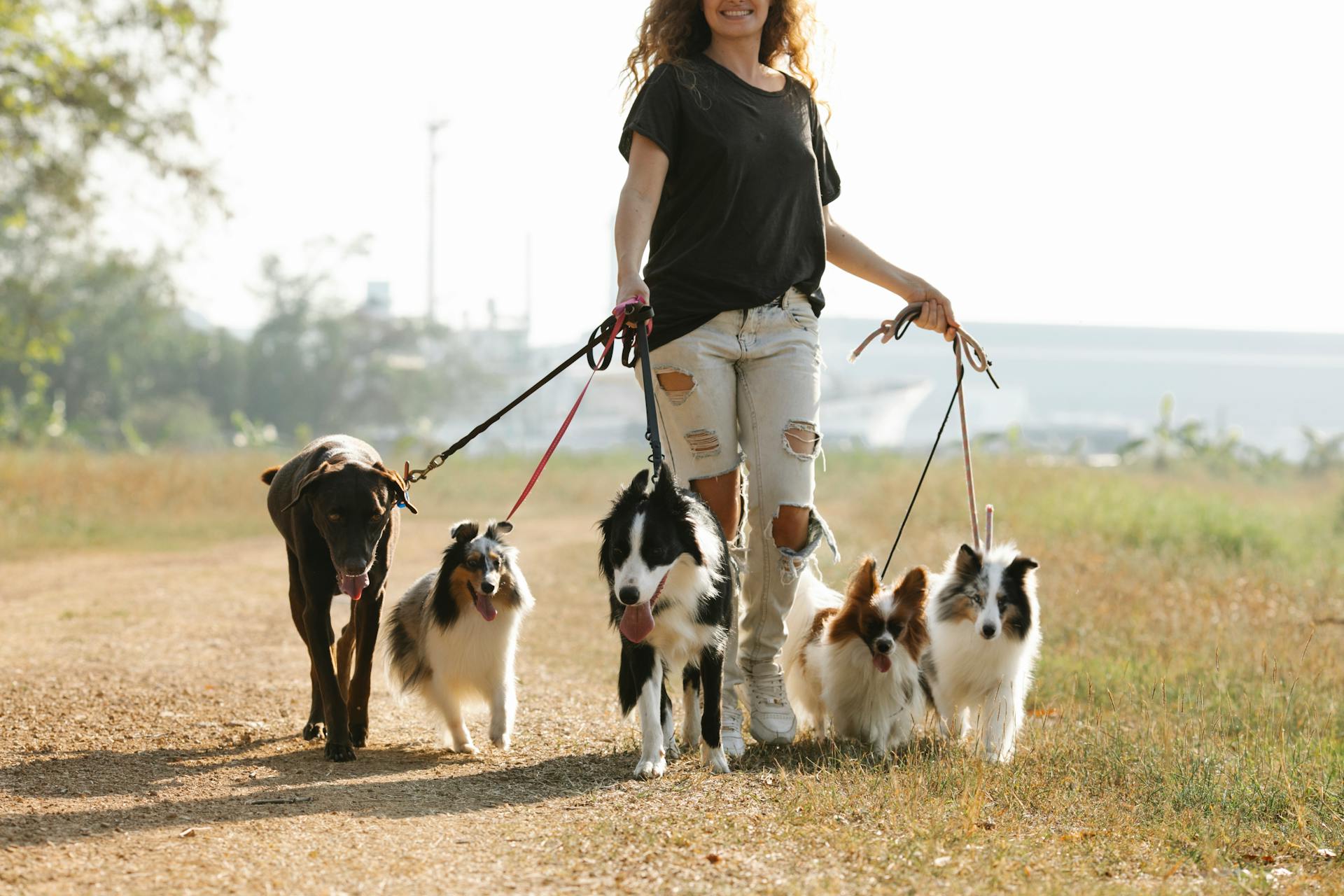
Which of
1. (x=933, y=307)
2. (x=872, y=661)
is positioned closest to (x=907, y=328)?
(x=933, y=307)

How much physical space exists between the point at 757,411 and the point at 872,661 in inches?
46.8

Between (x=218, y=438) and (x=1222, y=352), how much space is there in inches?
1300

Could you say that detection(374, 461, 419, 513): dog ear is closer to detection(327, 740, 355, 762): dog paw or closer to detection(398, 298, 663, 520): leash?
detection(398, 298, 663, 520): leash

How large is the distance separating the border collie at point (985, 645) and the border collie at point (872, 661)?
9cm

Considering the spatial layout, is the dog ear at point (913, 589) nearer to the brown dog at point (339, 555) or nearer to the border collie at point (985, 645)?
the border collie at point (985, 645)

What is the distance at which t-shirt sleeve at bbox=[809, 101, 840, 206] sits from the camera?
5219 millimetres

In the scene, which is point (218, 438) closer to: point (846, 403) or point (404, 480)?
point (846, 403)

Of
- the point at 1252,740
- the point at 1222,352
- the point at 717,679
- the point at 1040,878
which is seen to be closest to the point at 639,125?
the point at 717,679

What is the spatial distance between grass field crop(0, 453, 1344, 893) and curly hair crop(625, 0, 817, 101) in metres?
2.62

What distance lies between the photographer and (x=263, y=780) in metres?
4.66

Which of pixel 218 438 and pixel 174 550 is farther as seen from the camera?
pixel 218 438

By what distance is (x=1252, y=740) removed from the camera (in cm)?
561

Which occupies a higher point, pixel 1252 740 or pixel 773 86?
pixel 773 86

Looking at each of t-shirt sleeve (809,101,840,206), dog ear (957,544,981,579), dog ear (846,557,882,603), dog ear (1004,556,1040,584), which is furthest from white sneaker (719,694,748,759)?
t-shirt sleeve (809,101,840,206)
